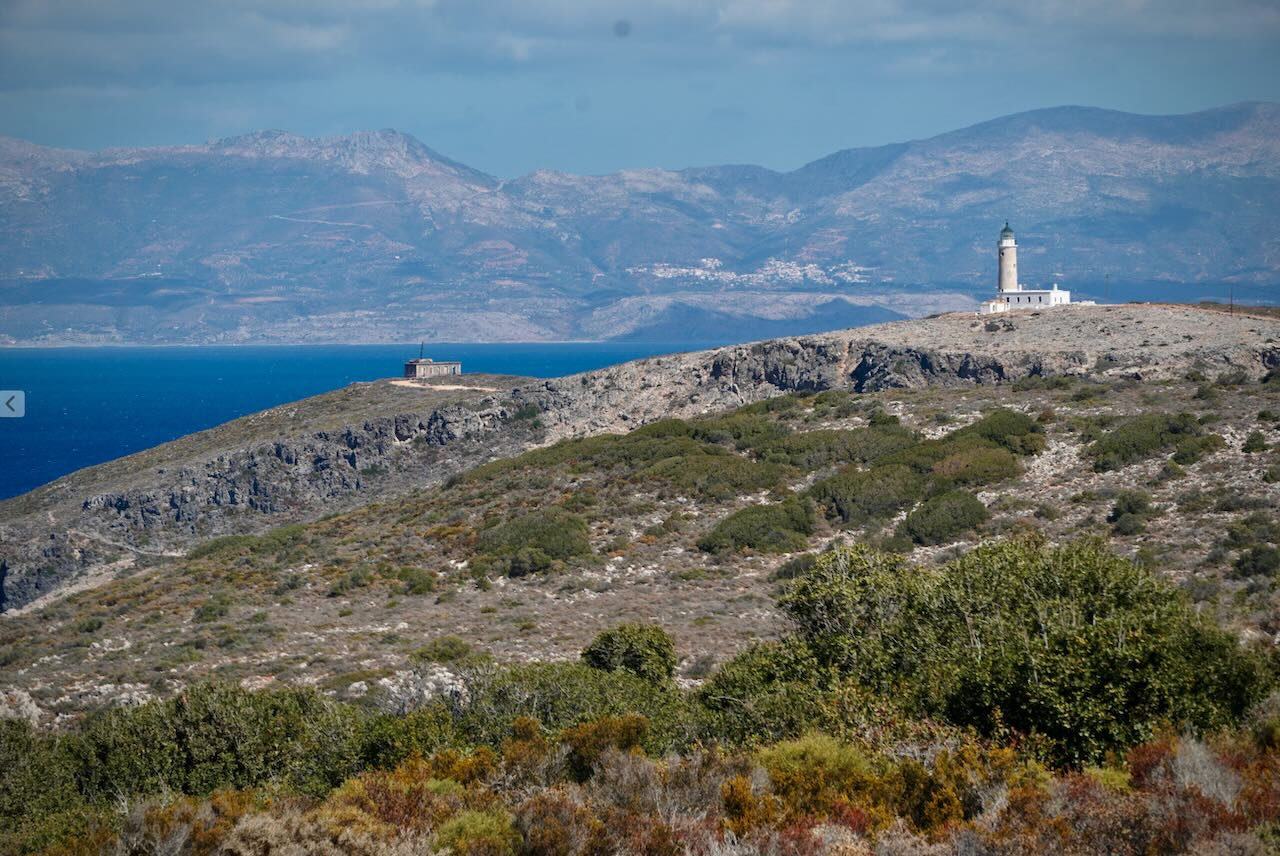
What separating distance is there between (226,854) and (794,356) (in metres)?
59.3

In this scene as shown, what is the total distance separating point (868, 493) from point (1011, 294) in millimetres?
37853

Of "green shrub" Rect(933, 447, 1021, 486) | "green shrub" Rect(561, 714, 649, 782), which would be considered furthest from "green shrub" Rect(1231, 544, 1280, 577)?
"green shrub" Rect(561, 714, 649, 782)

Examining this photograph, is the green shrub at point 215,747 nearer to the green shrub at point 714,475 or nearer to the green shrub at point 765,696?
the green shrub at point 765,696

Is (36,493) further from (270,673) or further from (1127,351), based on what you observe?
(1127,351)

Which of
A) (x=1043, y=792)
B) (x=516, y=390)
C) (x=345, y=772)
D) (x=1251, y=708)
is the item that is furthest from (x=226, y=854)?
(x=516, y=390)

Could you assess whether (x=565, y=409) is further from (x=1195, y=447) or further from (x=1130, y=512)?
(x=1130, y=512)

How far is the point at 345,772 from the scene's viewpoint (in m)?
20.8

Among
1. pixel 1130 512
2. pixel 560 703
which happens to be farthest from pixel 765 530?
pixel 560 703

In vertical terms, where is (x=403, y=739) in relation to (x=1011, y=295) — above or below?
below

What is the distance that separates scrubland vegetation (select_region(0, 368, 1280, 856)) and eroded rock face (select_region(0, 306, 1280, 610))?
14.0 meters

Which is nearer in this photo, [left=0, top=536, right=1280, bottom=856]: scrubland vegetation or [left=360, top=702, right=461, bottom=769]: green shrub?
[left=0, top=536, right=1280, bottom=856]: scrubland vegetation

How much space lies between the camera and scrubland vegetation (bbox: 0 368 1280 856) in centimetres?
1527

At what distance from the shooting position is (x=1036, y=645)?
20125 mm

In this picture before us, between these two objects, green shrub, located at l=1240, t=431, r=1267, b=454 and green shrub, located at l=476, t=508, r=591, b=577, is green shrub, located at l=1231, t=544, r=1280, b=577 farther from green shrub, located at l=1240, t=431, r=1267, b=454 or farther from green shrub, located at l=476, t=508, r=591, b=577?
green shrub, located at l=476, t=508, r=591, b=577
